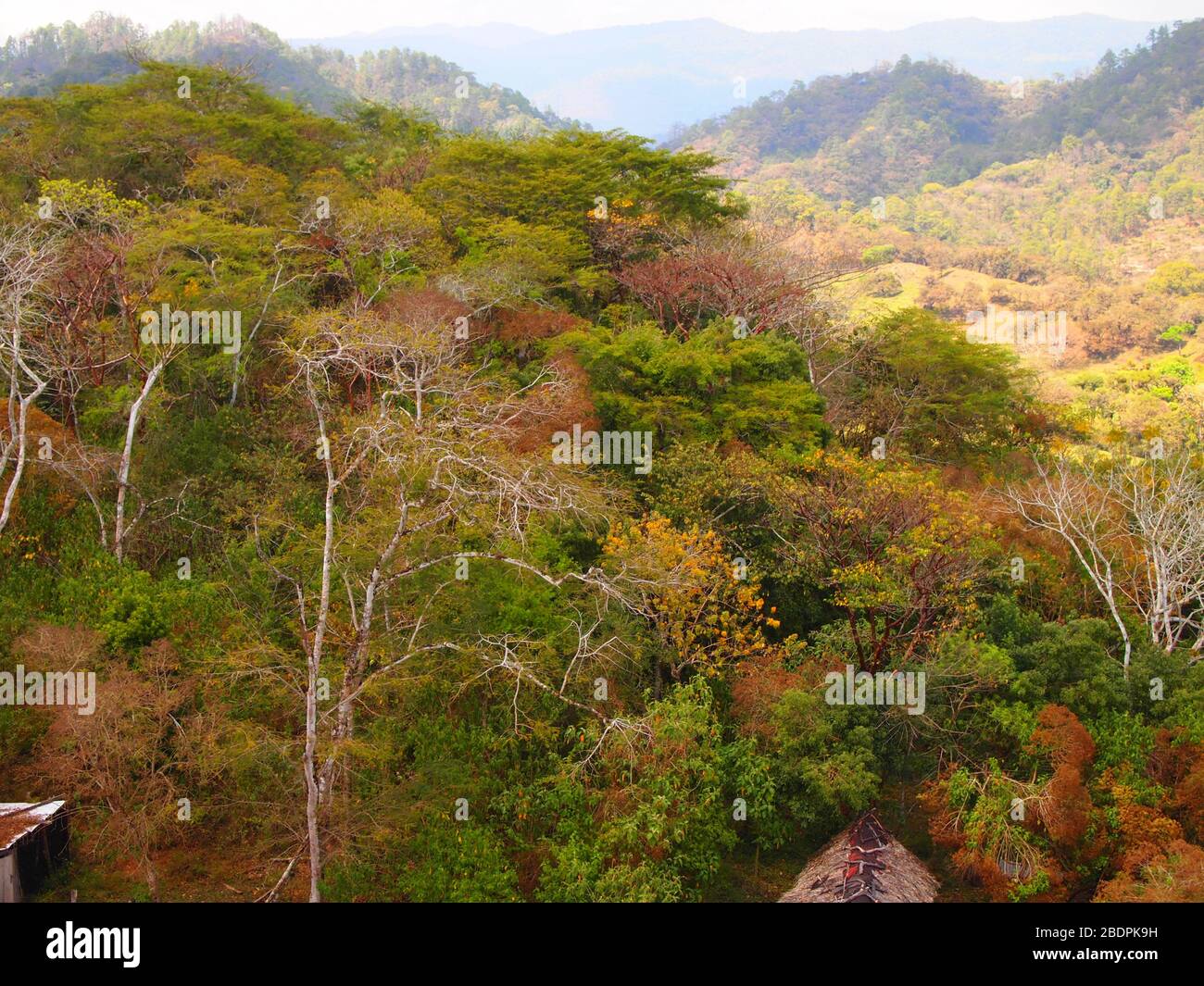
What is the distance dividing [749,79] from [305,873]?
6983 inches

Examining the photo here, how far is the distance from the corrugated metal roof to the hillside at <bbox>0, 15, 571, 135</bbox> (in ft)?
161

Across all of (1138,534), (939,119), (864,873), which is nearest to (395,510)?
(864,873)

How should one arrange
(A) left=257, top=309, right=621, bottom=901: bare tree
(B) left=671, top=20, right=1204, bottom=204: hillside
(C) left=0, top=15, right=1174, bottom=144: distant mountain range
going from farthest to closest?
(B) left=671, top=20, right=1204, bottom=204: hillside → (C) left=0, top=15, right=1174, bottom=144: distant mountain range → (A) left=257, top=309, right=621, bottom=901: bare tree

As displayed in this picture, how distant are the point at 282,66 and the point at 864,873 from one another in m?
70.0

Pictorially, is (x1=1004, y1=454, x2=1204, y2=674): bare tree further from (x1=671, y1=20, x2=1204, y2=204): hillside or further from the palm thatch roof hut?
(x1=671, y1=20, x2=1204, y2=204): hillside

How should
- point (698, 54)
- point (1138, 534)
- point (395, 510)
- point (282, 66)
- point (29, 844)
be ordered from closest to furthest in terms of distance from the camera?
point (29, 844), point (395, 510), point (1138, 534), point (282, 66), point (698, 54)

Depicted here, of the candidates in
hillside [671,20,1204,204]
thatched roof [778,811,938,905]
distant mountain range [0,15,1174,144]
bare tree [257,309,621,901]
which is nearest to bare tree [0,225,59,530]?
bare tree [257,309,621,901]

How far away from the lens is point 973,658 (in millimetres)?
13883

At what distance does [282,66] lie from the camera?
225 ft

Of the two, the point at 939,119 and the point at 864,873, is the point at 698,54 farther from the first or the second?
the point at 864,873

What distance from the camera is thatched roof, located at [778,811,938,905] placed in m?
11.2

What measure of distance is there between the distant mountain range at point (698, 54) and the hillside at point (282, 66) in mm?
75275

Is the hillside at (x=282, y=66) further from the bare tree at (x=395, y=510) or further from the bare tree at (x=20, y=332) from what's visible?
the bare tree at (x=395, y=510)
